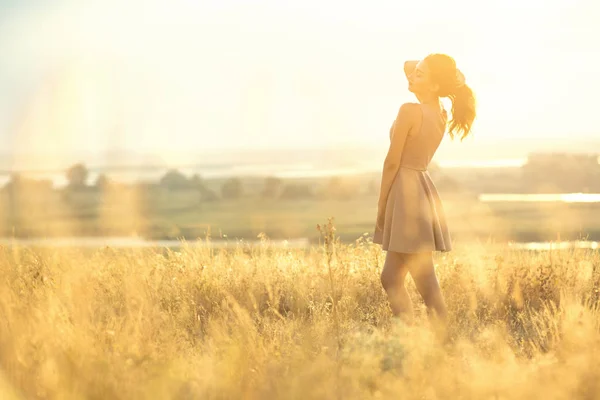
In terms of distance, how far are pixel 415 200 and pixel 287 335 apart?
136cm

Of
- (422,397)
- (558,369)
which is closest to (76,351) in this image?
(422,397)

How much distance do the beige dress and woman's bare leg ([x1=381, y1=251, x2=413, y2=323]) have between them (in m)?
0.11

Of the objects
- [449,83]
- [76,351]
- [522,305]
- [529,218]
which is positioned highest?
[449,83]

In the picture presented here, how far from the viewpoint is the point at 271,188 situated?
47.6 metres

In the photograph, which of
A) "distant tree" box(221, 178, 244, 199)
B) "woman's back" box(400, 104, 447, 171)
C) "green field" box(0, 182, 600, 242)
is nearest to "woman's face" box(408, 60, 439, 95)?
"woman's back" box(400, 104, 447, 171)

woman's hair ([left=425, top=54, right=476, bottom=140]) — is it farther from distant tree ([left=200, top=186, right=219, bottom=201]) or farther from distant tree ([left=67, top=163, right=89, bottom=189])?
distant tree ([left=67, top=163, right=89, bottom=189])

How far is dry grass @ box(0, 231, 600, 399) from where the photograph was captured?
387cm

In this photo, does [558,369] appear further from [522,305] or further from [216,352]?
[522,305]

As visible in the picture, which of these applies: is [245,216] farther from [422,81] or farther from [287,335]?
[422,81]

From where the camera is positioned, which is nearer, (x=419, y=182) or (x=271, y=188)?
(x=419, y=182)

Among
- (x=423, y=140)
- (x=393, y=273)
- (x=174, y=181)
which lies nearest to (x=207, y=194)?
(x=174, y=181)

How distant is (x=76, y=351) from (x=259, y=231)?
136 inches

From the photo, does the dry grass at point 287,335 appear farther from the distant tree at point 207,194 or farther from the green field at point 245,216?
the distant tree at point 207,194

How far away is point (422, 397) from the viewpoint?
3801mm
